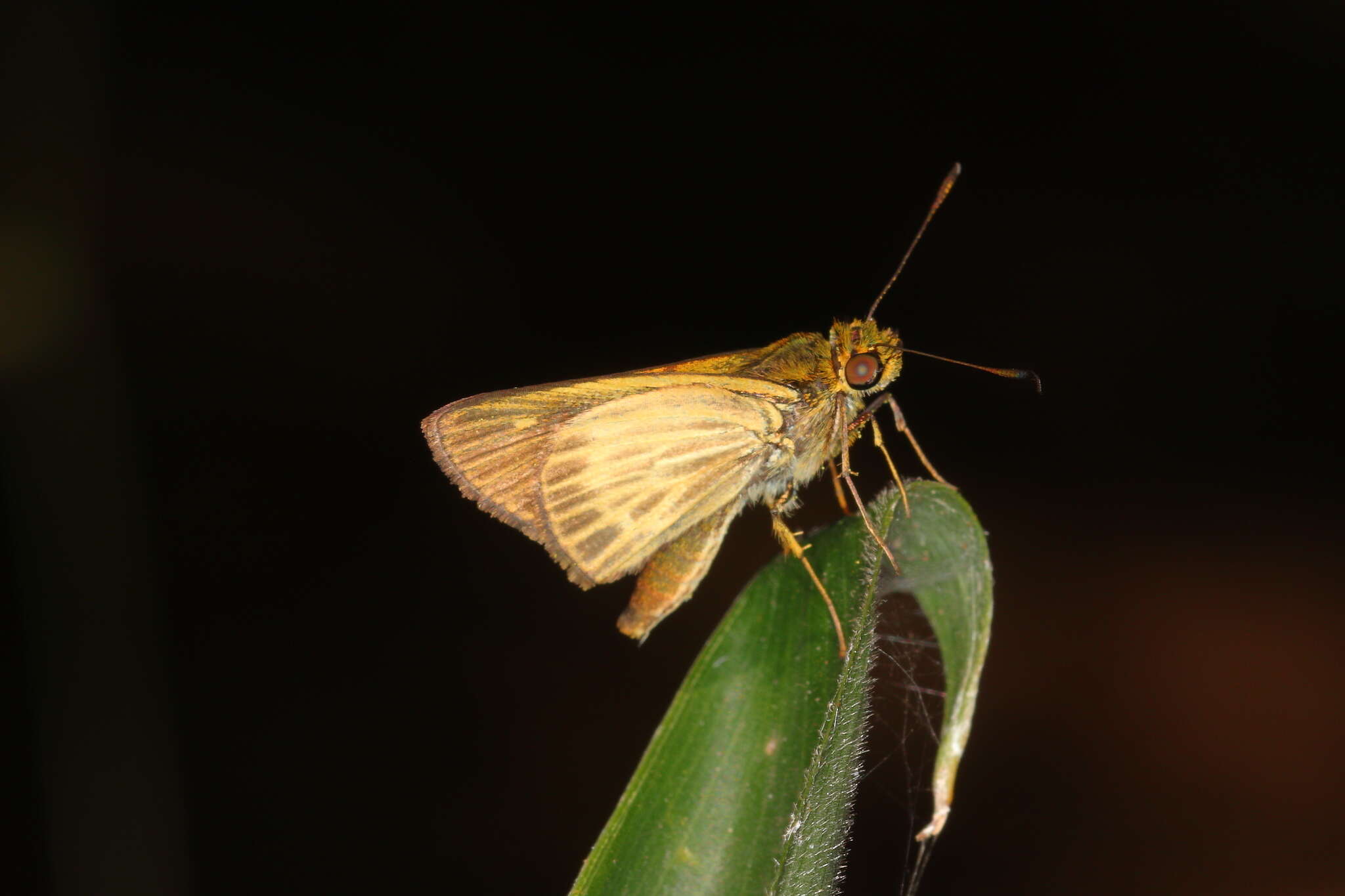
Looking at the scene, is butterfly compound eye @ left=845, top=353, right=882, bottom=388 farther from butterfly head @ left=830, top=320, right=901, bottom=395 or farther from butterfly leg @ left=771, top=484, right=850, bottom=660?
butterfly leg @ left=771, top=484, right=850, bottom=660

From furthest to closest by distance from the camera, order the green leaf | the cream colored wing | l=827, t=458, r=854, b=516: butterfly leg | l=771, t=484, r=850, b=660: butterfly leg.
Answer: l=827, t=458, r=854, b=516: butterfly leg → the cream colored wing → l=771, t=484, r=850, b=660: butterfly leg → the green leaf

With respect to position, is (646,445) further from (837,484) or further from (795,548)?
(837,484)

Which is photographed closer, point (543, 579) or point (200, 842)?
point (200, 842)

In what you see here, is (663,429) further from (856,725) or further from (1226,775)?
(1226,775)

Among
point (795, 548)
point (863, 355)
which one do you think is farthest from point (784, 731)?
point (863, 355)

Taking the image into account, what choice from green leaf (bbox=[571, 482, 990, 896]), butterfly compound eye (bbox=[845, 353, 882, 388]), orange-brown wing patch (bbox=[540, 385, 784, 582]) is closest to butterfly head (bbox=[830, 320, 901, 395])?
butterfly compound eye (bbox=[845, 353, 882, 388])

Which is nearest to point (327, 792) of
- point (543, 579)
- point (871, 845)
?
point (543, 579)
